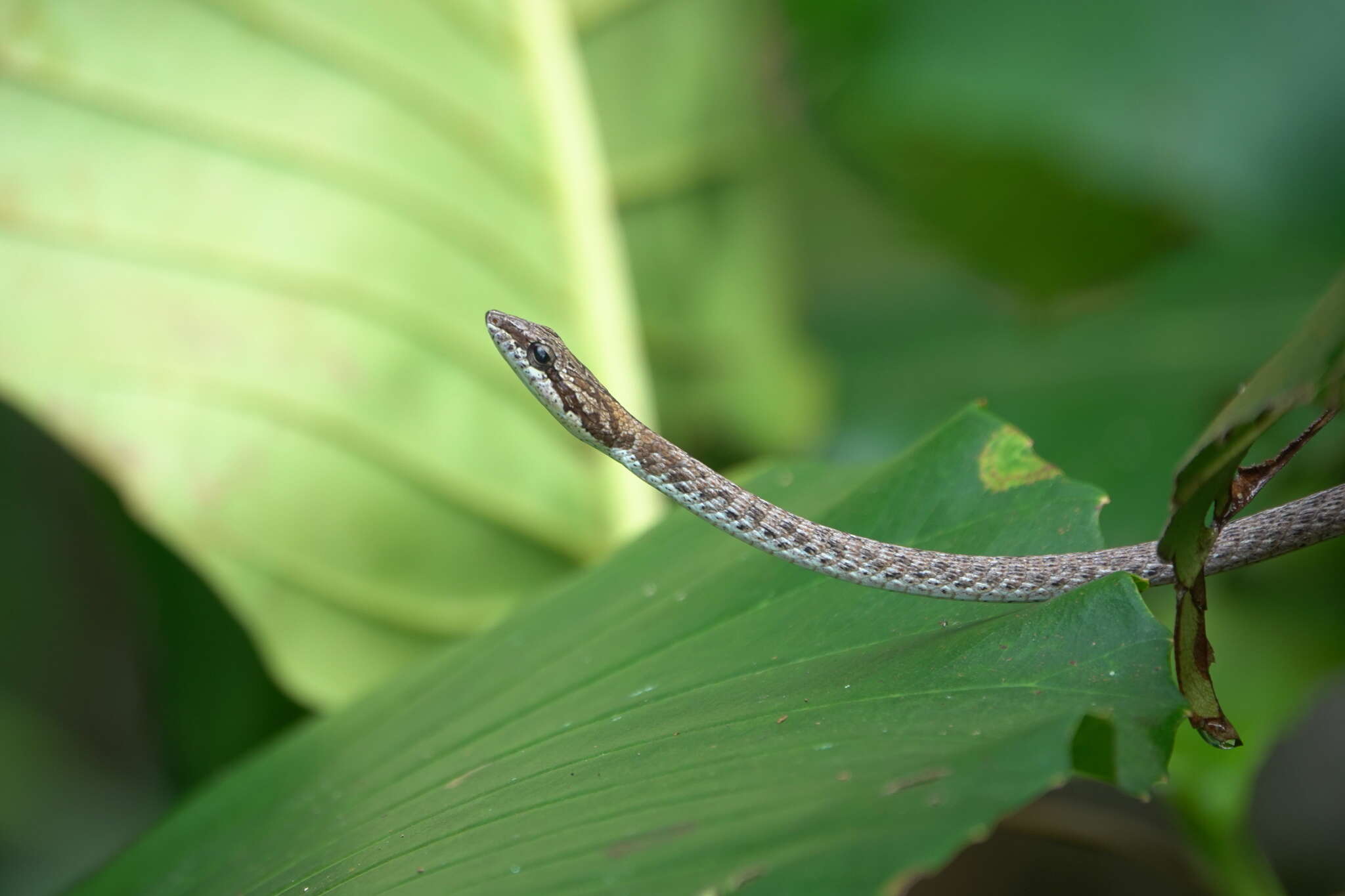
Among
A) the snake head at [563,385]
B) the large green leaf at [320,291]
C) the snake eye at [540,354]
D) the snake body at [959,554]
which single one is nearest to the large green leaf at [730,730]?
the snake body at [959,554]

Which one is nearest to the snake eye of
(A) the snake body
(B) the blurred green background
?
(A) the snake body

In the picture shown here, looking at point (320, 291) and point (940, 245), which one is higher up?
point (940, 245)

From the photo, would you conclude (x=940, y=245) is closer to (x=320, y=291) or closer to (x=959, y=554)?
(x=320, y=291)

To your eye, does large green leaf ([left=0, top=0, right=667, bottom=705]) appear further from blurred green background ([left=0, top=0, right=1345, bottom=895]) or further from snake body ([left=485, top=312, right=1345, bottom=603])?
snake body ([left=485, top=312, right=1345, bottom=603])

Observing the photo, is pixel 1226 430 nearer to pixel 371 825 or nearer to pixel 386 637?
pixel 371 825

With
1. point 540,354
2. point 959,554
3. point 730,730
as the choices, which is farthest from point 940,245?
point 730,730

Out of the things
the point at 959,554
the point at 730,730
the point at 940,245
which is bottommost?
the point at 730,730
